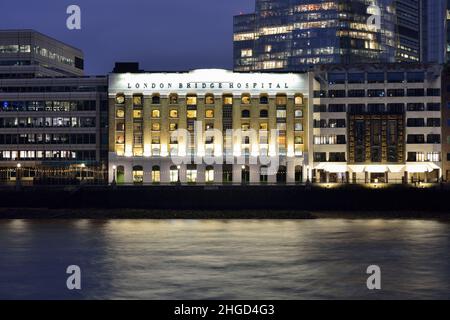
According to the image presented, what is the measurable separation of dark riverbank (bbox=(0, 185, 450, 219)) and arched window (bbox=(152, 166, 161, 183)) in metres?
20.3

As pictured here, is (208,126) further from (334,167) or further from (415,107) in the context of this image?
(415,107)

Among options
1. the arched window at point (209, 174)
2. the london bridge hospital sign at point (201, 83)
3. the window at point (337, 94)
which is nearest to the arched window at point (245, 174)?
the arched window at point (209, 174)

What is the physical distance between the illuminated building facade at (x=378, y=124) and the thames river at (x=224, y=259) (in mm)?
43400

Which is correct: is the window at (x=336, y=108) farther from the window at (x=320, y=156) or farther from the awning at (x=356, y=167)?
the awning at (x=356, y=167)

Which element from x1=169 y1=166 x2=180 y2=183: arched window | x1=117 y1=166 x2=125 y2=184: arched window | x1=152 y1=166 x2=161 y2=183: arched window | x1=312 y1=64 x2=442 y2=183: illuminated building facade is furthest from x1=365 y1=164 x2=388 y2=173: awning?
x1=117 y1=166 x2=125 y2=184: arched window

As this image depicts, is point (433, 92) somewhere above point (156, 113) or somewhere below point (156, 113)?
above

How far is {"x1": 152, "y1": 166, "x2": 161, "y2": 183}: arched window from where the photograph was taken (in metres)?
152

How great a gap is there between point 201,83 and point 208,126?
738cm

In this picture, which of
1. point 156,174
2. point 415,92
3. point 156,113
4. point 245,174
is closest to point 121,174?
point 156,174

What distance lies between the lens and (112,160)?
151750 millimetres

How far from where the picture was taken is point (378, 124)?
149 meters

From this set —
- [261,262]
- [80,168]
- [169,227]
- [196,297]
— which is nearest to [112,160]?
[80,168]

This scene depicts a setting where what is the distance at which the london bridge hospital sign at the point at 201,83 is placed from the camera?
153m

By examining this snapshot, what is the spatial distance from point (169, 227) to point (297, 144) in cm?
5491
